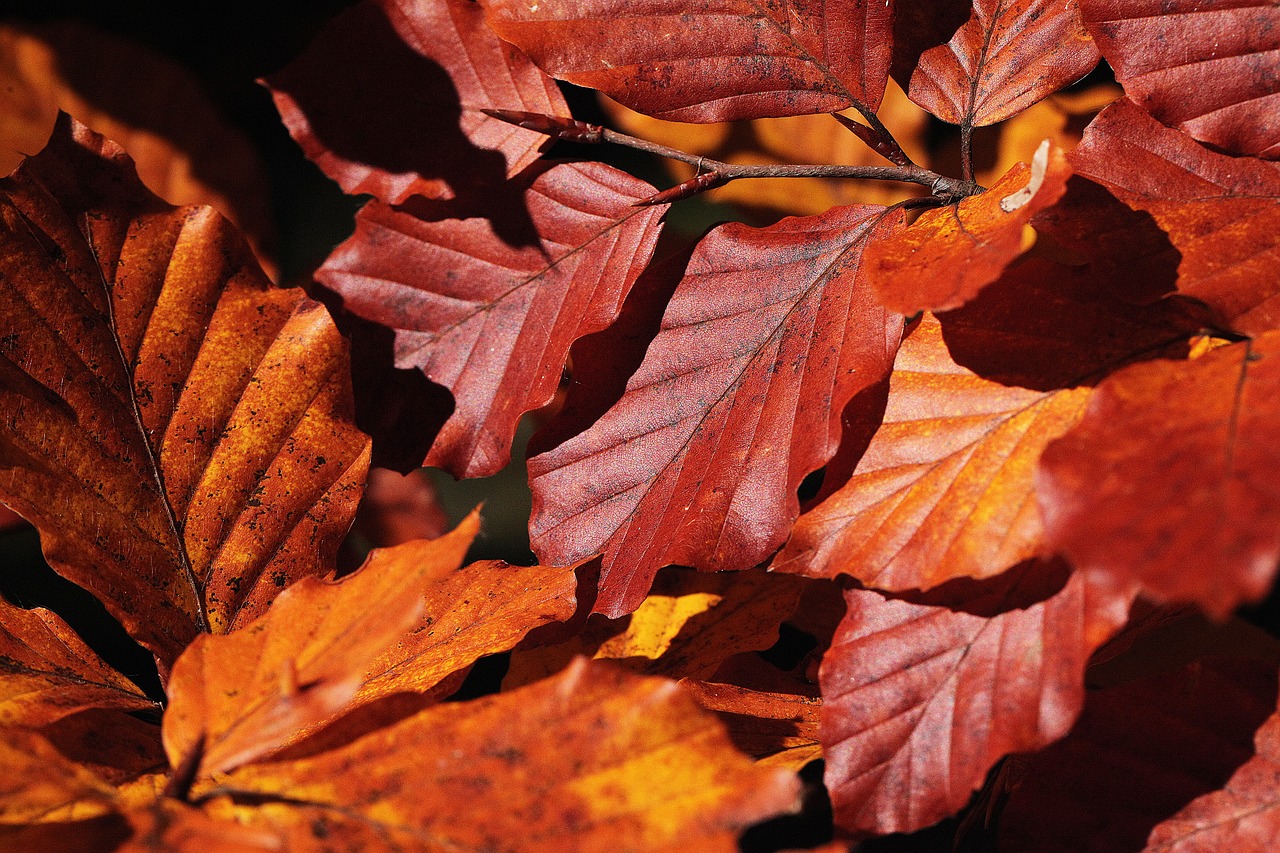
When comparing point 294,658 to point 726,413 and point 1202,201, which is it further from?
point 1202,201

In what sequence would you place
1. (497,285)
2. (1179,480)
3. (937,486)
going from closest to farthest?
A: (1179,480), (937,486), (497,285)

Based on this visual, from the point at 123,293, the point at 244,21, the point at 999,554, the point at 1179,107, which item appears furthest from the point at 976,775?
the point at 244,21

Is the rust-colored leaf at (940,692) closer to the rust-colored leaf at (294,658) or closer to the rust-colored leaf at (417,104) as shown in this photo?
the rust-colored leaf at (294,658)

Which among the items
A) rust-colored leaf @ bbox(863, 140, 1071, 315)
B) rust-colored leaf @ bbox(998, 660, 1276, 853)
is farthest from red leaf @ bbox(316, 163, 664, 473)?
rust-colored leaf @ bbox(998, 660, 1276, 853)

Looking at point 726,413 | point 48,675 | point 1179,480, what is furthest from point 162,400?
point 1179,480

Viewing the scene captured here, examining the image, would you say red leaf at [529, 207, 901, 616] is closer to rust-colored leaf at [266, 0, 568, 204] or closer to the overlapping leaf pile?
the overlapping leaf pile

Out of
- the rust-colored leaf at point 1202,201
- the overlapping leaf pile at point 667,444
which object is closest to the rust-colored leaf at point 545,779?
the overlapping leaf pile at point 667,444

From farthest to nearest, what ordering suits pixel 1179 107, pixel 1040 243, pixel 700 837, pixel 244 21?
1. pixel 244 21
2. pixel 1040 243
3. pixel 1179 107
4. pixel 700 837

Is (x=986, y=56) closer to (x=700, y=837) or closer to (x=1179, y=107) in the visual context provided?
(x=1179, y=107)
